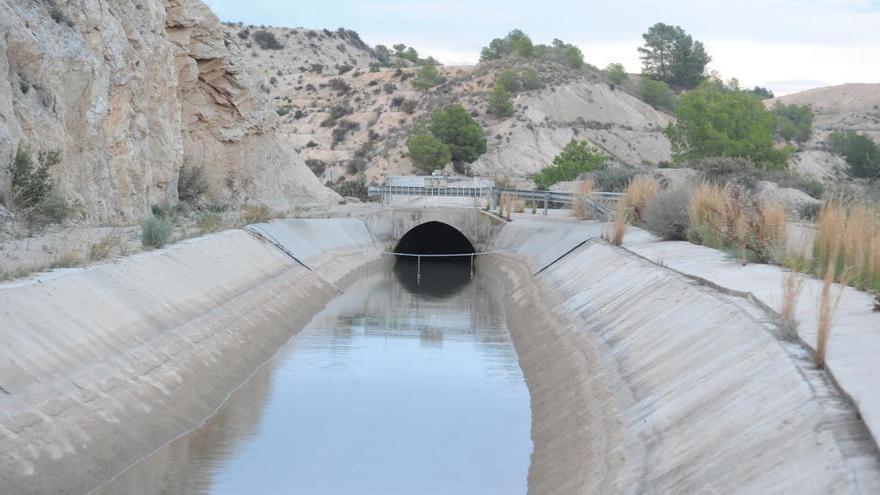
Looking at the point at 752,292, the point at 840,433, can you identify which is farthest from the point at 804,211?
the point at 840,433

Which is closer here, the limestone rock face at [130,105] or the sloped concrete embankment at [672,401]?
the sloped concrete embankment at [672,401]

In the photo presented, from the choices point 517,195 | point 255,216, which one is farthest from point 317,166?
point 255,216

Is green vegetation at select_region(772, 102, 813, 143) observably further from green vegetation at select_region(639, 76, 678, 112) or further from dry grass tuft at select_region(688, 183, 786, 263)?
dry grass tuft at select_region(688, 183, 786, 263)

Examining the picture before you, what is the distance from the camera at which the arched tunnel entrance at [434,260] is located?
44.0 metres

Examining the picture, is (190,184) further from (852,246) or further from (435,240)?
(852,246)

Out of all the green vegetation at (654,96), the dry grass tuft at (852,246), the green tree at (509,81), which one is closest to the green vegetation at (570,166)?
the green tree at (509,81)

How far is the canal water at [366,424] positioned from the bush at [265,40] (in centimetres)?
11757

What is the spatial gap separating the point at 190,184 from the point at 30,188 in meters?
20.8

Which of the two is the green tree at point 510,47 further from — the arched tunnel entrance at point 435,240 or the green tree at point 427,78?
the arched tunnel entrance at point 435,240

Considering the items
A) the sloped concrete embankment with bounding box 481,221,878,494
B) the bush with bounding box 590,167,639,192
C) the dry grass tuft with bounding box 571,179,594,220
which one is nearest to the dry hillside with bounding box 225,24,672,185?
the bush with bounding box 590,167,639,192

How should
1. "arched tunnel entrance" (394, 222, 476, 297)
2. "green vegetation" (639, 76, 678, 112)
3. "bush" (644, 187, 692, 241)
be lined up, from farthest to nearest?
"green vegetation" (639, 76, 678, 112), "arched tunnel entrance" (394, 222, 476, 297), "bush" (644, 187, 692, 241)

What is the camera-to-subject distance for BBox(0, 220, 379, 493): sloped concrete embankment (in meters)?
13.7

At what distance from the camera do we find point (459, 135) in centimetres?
9619

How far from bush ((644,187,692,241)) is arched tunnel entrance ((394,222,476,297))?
9.33m
